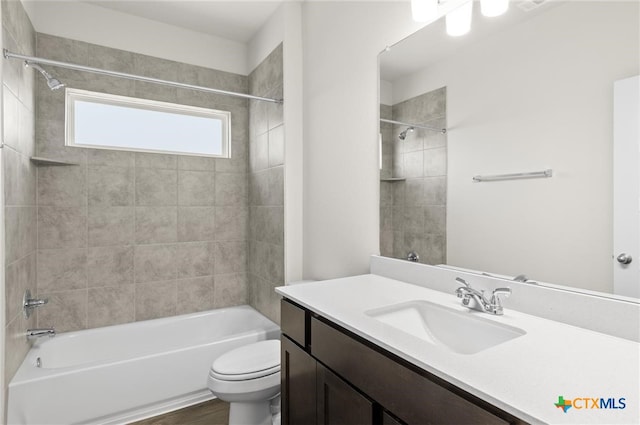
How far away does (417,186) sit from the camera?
157cm

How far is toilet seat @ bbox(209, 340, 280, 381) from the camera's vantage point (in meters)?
1.69

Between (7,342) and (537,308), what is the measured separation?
7.68 feet

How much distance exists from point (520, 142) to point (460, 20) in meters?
0.60

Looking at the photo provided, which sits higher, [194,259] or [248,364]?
[194,259]

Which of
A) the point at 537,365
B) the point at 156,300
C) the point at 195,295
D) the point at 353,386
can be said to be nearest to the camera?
the point at 537,365

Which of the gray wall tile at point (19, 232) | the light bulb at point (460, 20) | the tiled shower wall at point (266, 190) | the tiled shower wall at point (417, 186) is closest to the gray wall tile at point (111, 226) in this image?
the gray wall tile at point (19, 232)

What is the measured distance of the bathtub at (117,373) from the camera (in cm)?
174

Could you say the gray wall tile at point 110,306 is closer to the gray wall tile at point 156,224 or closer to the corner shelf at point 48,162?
the gray wall tile at point 156,224

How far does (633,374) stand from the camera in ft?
2.27

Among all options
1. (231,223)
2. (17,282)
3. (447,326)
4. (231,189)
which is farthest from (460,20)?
(17,282)

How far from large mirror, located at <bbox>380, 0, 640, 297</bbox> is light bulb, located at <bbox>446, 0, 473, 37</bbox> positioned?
31 mm

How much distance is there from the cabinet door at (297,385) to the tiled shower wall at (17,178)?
141 centimetres

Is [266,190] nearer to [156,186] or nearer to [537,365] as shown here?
[156,186]

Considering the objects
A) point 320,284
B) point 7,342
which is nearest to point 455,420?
point 320,284
